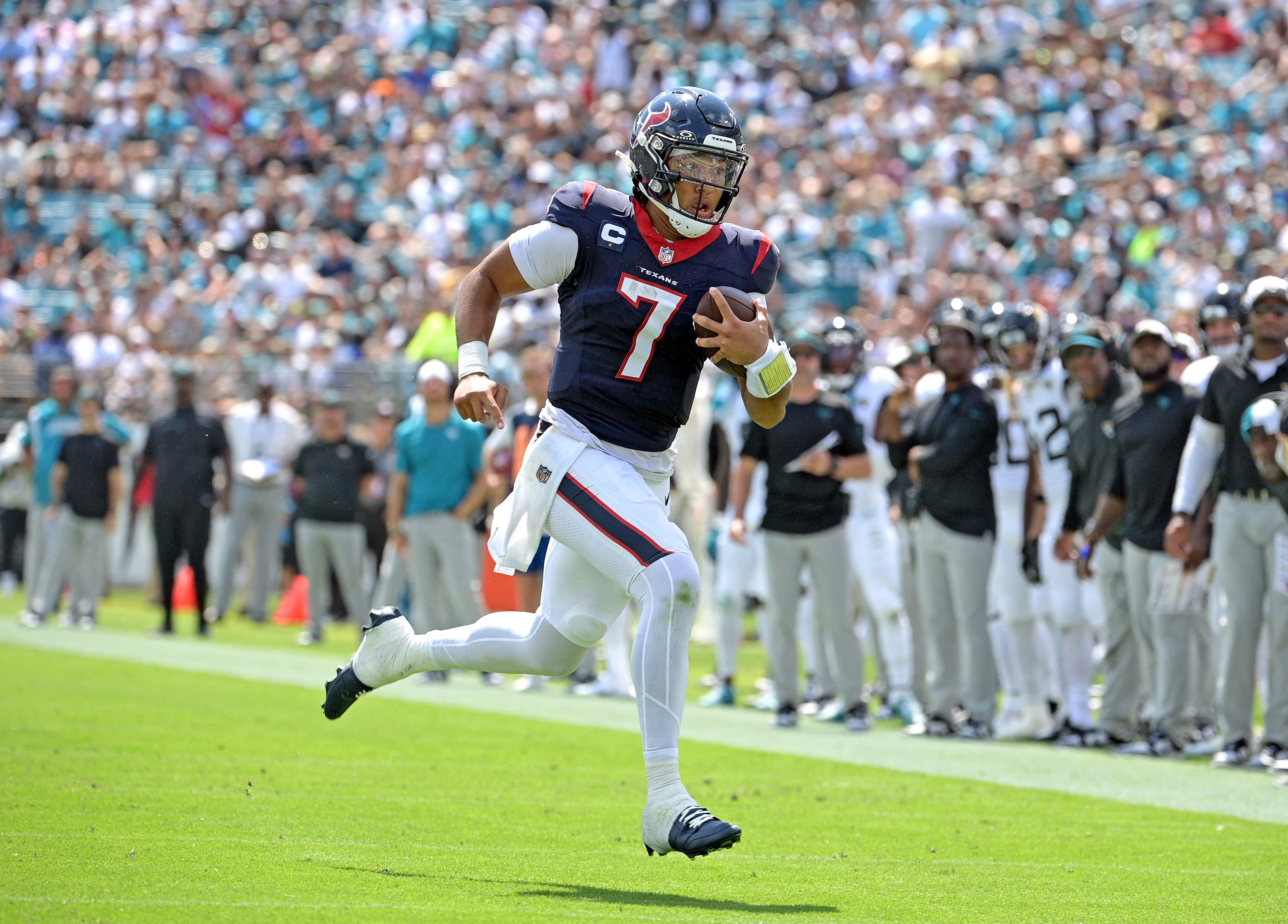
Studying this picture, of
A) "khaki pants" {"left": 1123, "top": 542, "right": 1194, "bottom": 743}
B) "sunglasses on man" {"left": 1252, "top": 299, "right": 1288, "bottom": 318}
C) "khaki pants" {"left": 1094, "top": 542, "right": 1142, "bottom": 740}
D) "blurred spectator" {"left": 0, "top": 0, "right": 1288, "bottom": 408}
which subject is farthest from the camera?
"blurred spectator" {"left": 0, "top": 0, "right": 1288, "bottom": 408}

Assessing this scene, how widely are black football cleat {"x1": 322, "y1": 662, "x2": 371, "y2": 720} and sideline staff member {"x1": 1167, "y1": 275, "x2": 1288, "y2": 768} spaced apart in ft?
14.5

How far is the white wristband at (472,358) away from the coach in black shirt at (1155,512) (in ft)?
15.8

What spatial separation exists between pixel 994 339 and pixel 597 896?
6.01 metres

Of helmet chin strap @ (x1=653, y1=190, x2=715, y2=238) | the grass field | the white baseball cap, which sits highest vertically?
helmet chin strap @ (x1=653, y1=190, x2=715, y2=238)

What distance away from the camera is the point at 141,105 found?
85.3 feet

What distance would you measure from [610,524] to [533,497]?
11.3 inches

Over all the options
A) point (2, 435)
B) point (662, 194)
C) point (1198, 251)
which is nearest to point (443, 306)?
point (2, 435)

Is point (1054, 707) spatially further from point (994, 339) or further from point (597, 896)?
point (597, 896)

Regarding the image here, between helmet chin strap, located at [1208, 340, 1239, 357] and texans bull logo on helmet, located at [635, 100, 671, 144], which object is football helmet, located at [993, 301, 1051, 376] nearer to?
helmet chin strap, located at [1208, 340, 1239, 357]

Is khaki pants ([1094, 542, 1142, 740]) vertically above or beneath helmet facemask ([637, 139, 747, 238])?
beneath

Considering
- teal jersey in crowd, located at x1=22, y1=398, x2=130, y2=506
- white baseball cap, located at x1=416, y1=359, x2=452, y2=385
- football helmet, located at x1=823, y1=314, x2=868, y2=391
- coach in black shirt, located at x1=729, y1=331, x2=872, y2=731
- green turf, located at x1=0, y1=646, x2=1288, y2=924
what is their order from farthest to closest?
teal jersey in crowd, located at x1=22, y1=398, x2=130, y2=506
white baseball cap, located at x1=416, y1=359, x2=452, y2=385
football helmet, located at x1=823, y1=314, x2=868, y2=391
coach in black shirt, located at x1=729, y1=331, x2=872, y2=731
green turf, located at x1=0, y1=646, x2=1288, y2=924

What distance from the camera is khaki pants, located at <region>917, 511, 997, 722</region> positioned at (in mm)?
9656

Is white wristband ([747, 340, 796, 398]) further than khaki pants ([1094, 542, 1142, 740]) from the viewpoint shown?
No

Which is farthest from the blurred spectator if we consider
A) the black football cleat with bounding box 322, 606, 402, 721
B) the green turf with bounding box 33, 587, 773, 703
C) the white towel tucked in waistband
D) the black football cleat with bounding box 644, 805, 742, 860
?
the black football cleat with bounding box 644, 805, 742, 860
